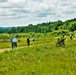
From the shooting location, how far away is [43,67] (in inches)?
821

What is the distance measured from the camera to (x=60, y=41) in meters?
48.4

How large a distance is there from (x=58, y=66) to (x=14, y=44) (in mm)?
26860

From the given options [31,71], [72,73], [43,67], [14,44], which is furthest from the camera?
[14,44]

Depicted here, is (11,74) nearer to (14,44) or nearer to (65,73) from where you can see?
(65,73)

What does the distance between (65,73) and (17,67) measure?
4.97 meters

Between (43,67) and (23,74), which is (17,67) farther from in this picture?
(23,74)

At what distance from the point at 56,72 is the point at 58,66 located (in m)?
2.96

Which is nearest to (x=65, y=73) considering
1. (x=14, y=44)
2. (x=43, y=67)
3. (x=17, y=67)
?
(x=43, y=67)

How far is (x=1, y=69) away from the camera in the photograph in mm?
21062

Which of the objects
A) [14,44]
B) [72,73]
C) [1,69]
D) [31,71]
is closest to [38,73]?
[31,71]

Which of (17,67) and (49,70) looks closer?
(49,70)

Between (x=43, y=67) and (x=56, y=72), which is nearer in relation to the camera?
(x=56, y=72)

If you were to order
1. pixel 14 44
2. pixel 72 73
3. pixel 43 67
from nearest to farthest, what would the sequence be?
pixel 72 73 < pixel 43 67 < pixel 14 44

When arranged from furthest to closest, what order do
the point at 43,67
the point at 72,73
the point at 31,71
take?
the point at 43,67, the point at 31,71, the point at 72,73
